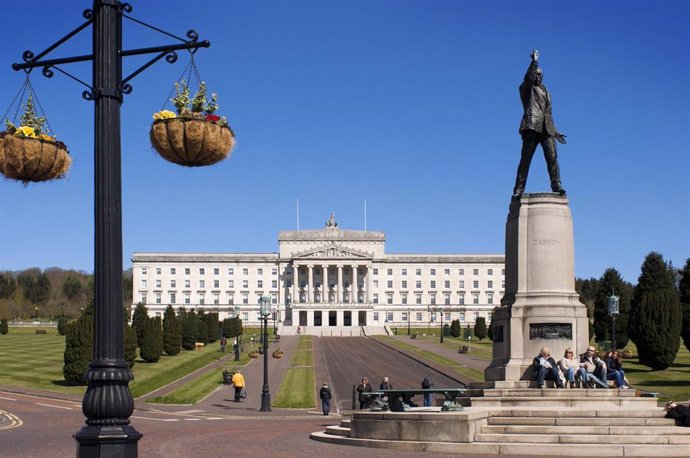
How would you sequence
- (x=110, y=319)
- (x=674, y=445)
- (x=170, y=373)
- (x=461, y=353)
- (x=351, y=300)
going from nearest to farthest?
1. (x=110, y=319)
2. (x=674, y=445)
3. (x=170, y=373)
4. (x=461, y=353)
5. (x=351, y=300)

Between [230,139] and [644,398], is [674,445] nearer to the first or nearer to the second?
[644,398]

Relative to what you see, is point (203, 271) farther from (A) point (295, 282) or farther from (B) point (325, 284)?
(B) point (325, 284)

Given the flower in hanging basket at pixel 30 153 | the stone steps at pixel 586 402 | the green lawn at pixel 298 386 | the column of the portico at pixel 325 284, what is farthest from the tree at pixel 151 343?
the column of the portico at pixel 325 284

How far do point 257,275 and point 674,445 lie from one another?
177 metres

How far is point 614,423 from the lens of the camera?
75.0 ft

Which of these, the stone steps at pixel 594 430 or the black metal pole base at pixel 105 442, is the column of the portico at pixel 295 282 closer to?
the stone steps at pixel 594 430

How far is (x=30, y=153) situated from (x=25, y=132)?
0.93 feet

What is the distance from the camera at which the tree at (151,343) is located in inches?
2992

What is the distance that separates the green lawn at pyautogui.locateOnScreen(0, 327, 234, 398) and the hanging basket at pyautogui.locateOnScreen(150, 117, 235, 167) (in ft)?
147

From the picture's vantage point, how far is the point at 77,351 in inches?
2293

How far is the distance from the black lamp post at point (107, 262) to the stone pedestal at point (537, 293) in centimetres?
1862

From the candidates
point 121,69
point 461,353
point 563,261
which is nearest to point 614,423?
point 563,261

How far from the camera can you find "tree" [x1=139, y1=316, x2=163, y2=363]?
76000mm

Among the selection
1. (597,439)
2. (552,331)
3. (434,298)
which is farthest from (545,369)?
(434,298)
